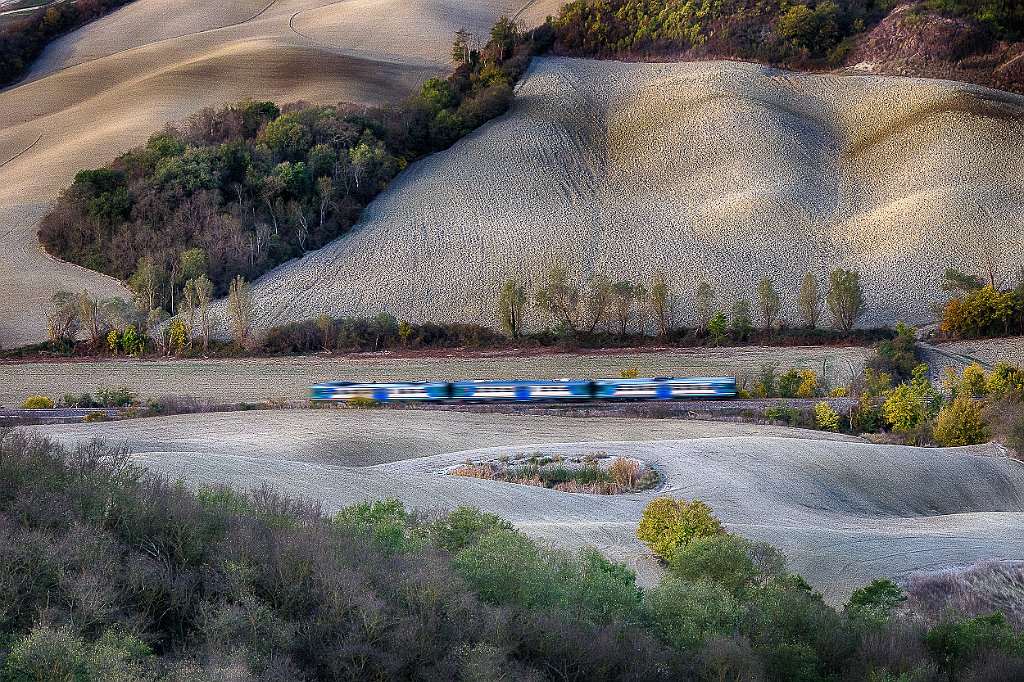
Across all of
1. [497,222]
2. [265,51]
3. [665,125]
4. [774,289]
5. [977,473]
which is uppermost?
[265,51]

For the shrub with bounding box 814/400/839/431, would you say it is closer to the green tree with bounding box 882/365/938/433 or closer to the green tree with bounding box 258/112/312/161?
the green tree with bounding box 882/365/938/433

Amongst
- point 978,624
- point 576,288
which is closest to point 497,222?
point 576,288

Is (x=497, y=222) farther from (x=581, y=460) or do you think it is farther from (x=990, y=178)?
(x=581, y=460)

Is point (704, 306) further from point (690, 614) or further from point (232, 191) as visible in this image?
point (690, 614)

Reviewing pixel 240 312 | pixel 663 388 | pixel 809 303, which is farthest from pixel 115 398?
pixel 809 303

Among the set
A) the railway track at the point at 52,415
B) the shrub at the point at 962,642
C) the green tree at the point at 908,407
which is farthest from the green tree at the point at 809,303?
the shrub at the point at 962,642

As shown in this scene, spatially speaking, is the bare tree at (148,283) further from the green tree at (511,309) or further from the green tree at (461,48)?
the green tree at (461,48)

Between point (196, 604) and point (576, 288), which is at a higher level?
point (576, 288)
